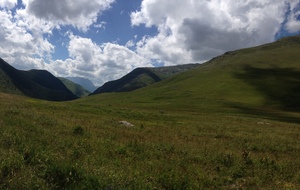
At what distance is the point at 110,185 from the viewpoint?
8094 mm

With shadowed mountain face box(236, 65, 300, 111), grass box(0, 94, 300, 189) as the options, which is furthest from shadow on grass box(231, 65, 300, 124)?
grass box(0, 94, 300, 189)

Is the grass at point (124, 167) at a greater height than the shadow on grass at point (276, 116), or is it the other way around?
the grass at point (124, 167)

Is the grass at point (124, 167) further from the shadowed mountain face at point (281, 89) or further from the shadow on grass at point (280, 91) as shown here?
the shadowed mountain face at point (281, 89)

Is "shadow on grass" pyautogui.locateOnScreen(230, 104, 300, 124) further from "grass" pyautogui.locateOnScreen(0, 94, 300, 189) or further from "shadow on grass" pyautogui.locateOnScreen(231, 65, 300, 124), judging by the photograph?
"grass" pyautogui.locateOnScreen(0, 94, 300, 189)

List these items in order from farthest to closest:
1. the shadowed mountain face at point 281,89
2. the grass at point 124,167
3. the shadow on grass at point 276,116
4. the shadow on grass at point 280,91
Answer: the shadowed mountain face at point 281,89 → the shadow on grass at point 280,91 → the shadow on grass at point 276,116 → the grass at point 124,167

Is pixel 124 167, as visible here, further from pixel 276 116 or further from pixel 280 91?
pixel 280 91

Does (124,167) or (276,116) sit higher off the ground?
(124,167)

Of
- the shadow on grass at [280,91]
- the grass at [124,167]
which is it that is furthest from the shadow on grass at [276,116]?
the grass at [124,167]

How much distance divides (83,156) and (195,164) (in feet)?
16.2

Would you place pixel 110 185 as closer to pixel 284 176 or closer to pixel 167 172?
pixel 167 172

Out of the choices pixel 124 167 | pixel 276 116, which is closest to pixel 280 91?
pixel 276 116

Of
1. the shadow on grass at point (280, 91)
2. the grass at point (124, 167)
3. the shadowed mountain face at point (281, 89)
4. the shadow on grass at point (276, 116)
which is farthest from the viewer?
the shadowed mountain face at point (281, 89)

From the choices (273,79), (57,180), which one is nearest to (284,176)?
(57,180)

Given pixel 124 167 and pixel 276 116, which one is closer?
pixel 124 167
